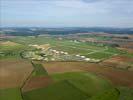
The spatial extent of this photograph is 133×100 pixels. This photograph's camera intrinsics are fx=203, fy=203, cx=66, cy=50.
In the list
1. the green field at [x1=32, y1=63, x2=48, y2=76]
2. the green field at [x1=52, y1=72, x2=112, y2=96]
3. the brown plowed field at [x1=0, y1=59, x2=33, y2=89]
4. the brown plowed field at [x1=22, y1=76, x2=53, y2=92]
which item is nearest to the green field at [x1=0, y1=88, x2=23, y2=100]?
the brown plowed field at [x1=22, y1=76, x2=53, y2=92]

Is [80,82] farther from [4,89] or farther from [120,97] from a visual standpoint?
[4,89]

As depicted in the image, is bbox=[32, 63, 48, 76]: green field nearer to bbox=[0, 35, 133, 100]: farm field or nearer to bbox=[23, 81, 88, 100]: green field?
bbox=[0, 35, 133, 100]: farm field

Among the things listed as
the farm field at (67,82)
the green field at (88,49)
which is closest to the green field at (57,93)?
the farm field at (67,82)

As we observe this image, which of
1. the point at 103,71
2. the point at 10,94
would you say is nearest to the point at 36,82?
the point at 10,94

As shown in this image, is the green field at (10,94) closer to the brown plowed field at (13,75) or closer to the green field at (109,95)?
the brown plowed field at (13,75)

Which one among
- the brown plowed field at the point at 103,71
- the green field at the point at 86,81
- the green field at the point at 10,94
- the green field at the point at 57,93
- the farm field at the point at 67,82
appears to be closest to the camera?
the green field at the point at 10,94

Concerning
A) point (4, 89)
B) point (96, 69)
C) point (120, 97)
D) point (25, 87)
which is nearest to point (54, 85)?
point (25, 87)
